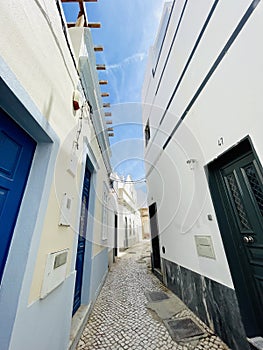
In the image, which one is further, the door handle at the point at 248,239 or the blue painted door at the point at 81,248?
the blue painted door at the point at 81,248

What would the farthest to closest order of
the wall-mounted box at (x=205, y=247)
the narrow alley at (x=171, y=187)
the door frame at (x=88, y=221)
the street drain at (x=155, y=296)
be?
1. the street drain at (x=155, y=296)
2. the door frame at (x=88, y=221)
3. the wall-mounted box at (x=205, y=247)
4. the narrow alley at (x=171, y=187)

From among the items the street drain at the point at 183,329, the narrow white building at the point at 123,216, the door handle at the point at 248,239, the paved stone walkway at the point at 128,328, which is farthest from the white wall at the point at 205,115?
the narrow white building at the point at 123,216

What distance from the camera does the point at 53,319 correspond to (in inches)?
44.8

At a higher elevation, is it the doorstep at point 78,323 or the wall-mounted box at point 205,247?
the wall-mounted box at point 205,247

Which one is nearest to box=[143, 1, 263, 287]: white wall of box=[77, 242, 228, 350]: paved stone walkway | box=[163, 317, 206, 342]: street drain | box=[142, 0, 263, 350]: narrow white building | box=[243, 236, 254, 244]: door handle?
box=[142, 0, 263, 350]: narrow white building

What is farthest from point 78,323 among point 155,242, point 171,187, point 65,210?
point 155,242

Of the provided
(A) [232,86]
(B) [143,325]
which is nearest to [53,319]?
(B) [143,325]

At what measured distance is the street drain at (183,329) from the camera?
1.58m

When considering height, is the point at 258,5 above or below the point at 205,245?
above

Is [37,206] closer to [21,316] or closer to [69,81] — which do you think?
[21,316]

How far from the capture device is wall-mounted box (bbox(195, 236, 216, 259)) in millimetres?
1742

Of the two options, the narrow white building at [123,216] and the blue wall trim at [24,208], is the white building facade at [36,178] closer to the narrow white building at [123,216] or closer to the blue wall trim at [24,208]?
the blue wall trim at [24,208]

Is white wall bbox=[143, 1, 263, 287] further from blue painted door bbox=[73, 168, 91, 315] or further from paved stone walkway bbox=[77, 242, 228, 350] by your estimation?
blue painted door bbox=[73, 168, 91, 315]

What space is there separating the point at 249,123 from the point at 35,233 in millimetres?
1958
